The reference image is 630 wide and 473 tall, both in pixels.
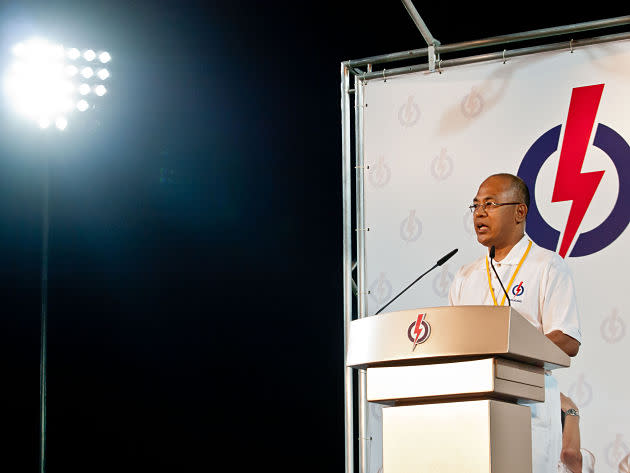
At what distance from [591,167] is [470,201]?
52 cm

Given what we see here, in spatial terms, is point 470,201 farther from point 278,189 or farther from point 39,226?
point 39,226

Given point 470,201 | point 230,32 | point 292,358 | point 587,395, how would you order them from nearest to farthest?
point 587,395 → point 470,201 → point 292,358 → point 230,32

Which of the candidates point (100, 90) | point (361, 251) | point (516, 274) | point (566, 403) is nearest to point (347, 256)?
point (361, 251)

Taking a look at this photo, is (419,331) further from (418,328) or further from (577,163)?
(577,163)

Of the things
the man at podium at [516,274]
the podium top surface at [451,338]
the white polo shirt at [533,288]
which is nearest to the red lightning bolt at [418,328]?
the podium top surface at [451,338]

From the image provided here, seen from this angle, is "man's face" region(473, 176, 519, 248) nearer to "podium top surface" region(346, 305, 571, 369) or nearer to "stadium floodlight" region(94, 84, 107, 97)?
"podium top surface" region(346, 305, 571, 369)

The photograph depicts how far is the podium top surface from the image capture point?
1888 millimetres

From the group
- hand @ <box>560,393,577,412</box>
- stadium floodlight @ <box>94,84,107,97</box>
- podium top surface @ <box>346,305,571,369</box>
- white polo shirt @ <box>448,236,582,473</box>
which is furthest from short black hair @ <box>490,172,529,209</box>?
stadium floodlight @ <box>94,84,107,97</box>

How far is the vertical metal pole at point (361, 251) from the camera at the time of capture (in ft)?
12.5

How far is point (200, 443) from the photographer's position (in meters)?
5.50

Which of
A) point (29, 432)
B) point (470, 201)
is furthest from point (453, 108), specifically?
point (29, 432)

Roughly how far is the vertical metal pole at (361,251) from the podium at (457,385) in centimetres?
175

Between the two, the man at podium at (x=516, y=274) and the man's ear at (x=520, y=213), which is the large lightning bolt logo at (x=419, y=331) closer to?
the man at podium at (x=516, y=274)

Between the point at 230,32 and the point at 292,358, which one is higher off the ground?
the point at 230,32
